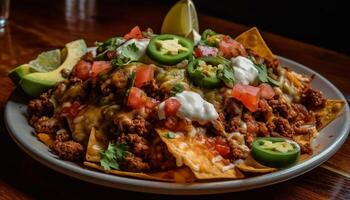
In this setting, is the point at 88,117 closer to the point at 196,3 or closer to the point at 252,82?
the point at 252,82

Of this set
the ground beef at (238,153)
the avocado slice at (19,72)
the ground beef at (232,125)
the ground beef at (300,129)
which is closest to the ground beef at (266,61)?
the ground beef at (300,129)

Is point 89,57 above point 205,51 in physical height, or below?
below

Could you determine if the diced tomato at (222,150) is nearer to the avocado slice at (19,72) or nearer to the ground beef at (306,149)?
the ground beef at (306,149)

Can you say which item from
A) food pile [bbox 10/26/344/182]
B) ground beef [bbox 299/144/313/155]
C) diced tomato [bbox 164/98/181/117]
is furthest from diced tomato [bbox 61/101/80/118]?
ground beef [bbox 299/144/313/155]

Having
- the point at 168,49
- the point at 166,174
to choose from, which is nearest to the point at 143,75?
the point at 168,49

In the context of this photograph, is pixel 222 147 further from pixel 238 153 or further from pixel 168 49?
pixel 168 49

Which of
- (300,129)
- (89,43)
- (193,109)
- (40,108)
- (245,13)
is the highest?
(193,109)

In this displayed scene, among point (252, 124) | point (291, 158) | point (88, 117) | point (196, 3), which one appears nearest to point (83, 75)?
point (88, 117)
